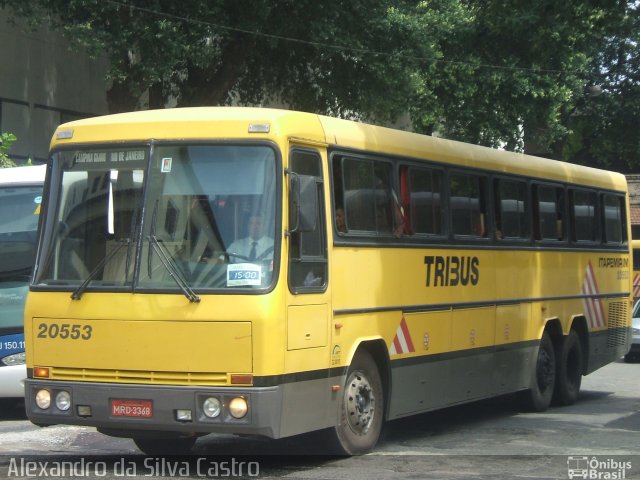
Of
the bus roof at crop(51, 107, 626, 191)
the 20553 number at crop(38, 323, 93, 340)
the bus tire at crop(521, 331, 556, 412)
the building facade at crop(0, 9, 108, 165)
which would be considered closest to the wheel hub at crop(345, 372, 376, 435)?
the bus roof at crop(51, 107, 626, 191)

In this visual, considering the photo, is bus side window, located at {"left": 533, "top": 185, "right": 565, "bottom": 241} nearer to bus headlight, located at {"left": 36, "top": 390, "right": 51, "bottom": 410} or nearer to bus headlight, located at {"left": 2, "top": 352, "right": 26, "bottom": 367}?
bus headlight, located at {"left": 2, "top": 352, "right": 26, "bottom": 367}

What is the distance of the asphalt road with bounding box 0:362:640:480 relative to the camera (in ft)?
31.3

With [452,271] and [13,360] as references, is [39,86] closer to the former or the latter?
[13,360]

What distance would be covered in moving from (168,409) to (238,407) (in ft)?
1.80

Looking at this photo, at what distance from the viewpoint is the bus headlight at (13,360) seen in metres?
13.0

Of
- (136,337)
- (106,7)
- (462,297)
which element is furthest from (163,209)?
(106,7)

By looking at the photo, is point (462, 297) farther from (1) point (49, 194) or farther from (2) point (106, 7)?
(2) point (106, 7)

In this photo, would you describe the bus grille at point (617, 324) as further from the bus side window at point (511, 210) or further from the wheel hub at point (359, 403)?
the wheel hub at point (359, 403)

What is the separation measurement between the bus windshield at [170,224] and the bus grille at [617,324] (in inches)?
370

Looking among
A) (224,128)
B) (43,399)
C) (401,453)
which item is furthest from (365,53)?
(43,399)

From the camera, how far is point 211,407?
8820mm

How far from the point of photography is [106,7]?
22000mm

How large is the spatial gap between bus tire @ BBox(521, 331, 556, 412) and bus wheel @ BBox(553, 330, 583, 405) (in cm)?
15

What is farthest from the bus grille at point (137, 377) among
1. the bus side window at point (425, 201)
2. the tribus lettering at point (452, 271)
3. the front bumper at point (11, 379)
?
the front bumper at point (11, 379)
